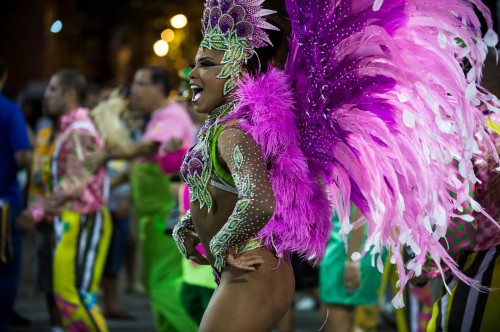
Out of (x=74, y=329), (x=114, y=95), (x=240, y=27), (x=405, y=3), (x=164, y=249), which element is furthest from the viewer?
(x=114, y=95)

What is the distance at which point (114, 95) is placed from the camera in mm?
9992

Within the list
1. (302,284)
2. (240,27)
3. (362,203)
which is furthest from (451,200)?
(302,284)

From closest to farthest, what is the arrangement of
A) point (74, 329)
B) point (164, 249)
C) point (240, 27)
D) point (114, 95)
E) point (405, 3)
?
point (405, 3) → point (240, 27) → point (74, 329) → point (164, 249) → point (114, 95)

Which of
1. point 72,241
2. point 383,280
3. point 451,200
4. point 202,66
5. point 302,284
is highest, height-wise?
point 202,66

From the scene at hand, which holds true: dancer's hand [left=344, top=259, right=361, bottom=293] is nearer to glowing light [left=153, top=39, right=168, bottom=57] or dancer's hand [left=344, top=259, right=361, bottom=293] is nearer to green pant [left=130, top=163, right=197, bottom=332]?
green pant [left=130, top=163, right=197, bottom=332]

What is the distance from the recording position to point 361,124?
4.01 metres

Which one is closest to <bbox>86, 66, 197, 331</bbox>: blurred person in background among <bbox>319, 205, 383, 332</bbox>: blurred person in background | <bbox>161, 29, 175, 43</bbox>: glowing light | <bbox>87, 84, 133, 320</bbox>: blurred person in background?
<bbox>87, 84, 133, 320</bbox>: blurred person in background

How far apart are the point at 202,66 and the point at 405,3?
89 centimetres

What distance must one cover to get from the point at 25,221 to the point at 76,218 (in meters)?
0.47

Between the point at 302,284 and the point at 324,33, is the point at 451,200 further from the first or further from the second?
the point at 302,284

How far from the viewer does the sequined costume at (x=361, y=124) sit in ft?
12.9

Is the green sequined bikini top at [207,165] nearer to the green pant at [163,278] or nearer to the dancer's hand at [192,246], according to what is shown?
the dancer's hand at [192,246]

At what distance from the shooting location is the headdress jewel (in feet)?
13.6

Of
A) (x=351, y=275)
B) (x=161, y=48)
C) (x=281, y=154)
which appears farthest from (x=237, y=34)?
(x=161, y=48)
